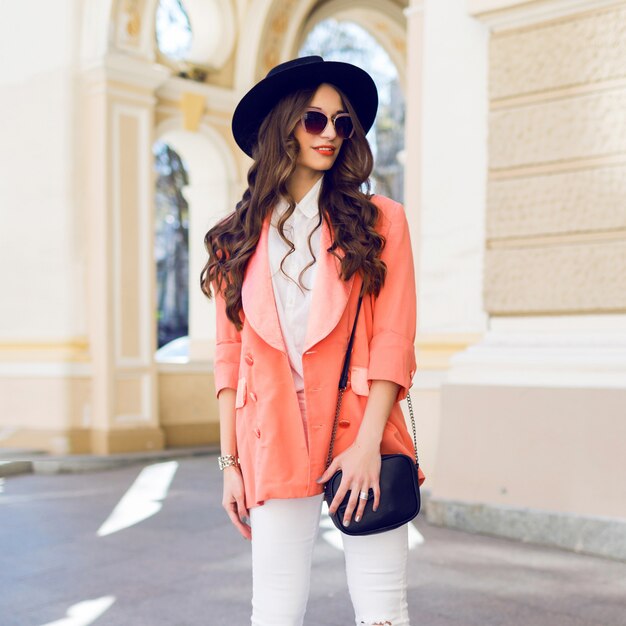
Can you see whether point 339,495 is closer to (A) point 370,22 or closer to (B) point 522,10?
(B) point 522,10

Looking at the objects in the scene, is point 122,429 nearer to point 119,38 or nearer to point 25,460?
point 25,460

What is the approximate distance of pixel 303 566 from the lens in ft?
6.29

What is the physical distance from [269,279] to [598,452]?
3.53 meters

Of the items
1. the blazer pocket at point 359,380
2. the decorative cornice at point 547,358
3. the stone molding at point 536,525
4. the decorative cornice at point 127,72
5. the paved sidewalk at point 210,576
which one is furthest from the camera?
the decorative cornice at point 127,72

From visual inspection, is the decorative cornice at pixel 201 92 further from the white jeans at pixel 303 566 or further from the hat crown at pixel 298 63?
the white jeans at pixel 303 566

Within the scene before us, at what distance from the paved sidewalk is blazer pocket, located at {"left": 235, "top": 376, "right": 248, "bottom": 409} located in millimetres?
1965

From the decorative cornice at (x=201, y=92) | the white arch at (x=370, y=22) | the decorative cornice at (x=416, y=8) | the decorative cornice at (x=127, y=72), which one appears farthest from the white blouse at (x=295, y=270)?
the white arch at (x=370, y=22)

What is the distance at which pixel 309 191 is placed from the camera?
2.03 metres

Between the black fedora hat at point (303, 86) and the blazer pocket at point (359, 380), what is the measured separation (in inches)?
23.6

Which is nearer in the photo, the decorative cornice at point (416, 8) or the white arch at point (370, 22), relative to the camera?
the decorative cornice at point (416, 8)

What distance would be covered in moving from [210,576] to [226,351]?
2.67 m

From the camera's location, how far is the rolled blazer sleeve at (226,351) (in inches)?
81.6

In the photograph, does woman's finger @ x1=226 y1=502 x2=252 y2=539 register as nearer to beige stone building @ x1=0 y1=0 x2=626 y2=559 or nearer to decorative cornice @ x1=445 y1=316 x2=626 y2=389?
beige stone building @ x1=0 y1=0 x2=626 y2=559

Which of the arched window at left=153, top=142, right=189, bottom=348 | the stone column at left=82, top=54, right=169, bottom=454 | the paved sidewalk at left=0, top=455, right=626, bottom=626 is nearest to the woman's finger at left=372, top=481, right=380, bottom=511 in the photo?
the paved sidewalk at left=0, top=455, right=626, bottom=626
